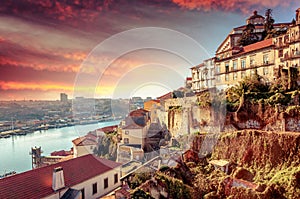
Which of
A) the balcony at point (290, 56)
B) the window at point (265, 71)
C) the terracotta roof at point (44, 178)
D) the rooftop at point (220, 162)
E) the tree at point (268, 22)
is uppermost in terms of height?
the tree at point (268, 22)

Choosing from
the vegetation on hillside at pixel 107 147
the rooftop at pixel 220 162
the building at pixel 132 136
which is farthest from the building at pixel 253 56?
the vegetation on hillside at pixel 107 147

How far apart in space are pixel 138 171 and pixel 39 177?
176 inches

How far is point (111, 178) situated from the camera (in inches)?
468

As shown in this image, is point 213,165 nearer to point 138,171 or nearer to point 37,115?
point 138,171

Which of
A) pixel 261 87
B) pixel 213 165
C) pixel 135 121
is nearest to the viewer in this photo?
pixel 213 165

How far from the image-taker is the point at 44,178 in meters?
9.47

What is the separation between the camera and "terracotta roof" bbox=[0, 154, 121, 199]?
27.2ft

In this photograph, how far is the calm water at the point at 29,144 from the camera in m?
28.4

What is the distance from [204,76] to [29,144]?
109 feet

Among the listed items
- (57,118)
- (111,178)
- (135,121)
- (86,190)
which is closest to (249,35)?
(135,121)

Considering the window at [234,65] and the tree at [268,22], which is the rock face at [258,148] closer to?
the window at [234,65]

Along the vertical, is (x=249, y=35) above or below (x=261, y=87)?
above

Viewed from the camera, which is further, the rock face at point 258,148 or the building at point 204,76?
the building at point 204,76

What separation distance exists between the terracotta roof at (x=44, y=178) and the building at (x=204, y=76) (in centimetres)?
1397
